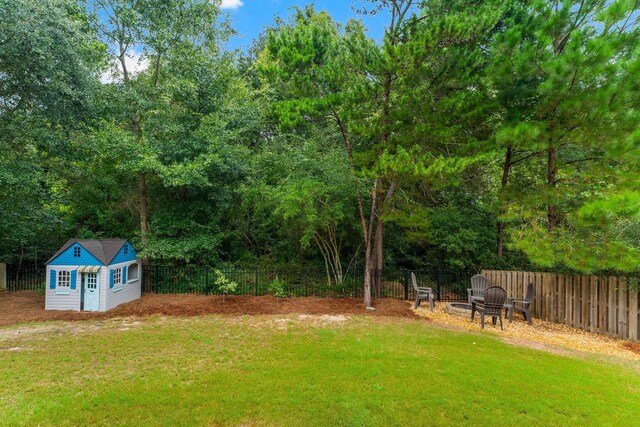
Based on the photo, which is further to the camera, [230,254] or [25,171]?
[230,254]

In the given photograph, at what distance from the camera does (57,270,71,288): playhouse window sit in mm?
8203

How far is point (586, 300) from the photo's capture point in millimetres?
7152

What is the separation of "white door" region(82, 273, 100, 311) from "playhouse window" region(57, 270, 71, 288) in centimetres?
44

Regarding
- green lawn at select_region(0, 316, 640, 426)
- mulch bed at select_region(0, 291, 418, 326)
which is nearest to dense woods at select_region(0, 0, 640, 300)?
mulch bed at select_region(0, 291, 418, 326)

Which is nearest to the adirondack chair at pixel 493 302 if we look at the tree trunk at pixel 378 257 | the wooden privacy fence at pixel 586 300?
the wooden privacy fence at pixel 586 300

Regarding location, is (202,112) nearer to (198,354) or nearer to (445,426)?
(198,354)

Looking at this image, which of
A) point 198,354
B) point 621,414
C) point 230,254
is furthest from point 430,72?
point 230,254

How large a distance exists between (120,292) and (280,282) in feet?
15.0

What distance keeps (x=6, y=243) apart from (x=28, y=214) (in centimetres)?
352

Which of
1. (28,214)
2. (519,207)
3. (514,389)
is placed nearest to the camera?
(514,389)

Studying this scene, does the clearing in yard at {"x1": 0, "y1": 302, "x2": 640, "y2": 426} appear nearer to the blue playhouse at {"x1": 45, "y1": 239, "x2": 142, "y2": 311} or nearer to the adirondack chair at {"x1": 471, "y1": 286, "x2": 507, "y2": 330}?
the adirondack chair at {"x1": 471, "y1": 286, "x2": 507, "y2": 330}

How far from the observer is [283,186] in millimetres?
10070

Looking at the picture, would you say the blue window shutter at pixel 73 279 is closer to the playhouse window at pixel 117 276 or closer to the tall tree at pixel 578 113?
the playhouse window at pixel 117 276

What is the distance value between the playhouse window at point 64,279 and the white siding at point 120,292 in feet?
3.13
